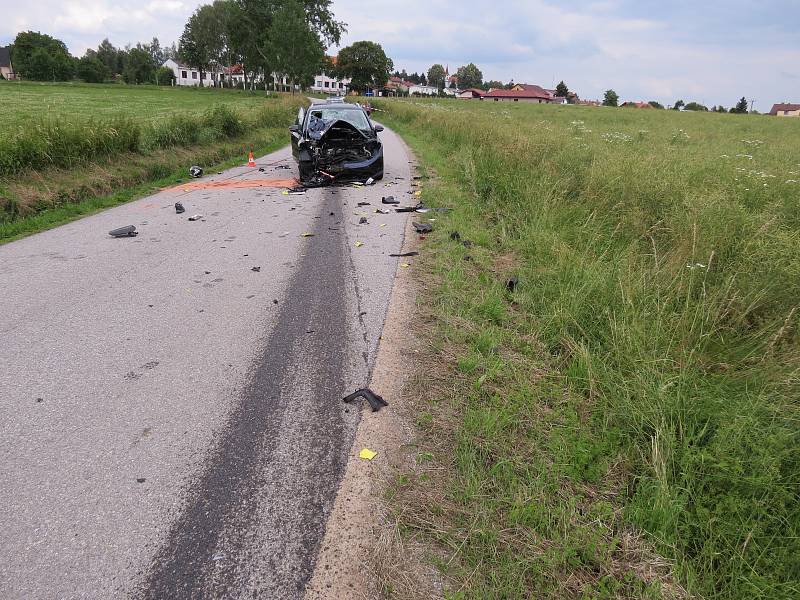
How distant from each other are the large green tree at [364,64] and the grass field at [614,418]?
111 m

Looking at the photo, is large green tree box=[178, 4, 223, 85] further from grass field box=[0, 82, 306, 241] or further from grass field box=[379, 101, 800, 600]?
grass field box=[379, 101, 800, 600]

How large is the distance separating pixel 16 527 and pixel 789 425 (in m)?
3.72

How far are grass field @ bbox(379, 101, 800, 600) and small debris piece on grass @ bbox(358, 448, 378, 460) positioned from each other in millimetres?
263

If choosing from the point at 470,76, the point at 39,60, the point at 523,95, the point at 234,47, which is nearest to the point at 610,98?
the point at 523,95

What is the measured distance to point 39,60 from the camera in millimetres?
78188

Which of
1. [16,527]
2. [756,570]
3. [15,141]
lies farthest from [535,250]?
[15,141]

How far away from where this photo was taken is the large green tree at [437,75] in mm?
162500

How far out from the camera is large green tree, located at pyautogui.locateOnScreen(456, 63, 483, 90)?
531 feet

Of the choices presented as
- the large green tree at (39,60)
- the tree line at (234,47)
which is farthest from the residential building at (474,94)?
the large green tree at (39,60)

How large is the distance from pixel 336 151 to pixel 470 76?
557 ft

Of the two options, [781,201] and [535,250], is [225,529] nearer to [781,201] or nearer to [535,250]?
[535,250]

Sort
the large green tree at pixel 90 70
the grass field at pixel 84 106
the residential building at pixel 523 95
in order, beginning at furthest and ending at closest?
the residential building at pixel 523 95 < the large green tree at pixel 90 70 < the grass field at pixel 84 106

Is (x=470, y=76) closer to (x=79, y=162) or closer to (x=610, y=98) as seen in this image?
(x=610, y=98)

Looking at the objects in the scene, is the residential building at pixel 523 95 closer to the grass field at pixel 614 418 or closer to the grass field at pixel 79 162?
the grass field at pixel 79 162
